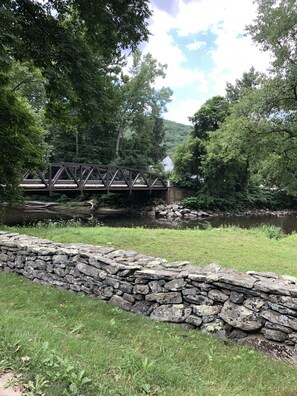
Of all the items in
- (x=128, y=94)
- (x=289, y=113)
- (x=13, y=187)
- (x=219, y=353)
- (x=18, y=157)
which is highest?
(x=128, y=94)

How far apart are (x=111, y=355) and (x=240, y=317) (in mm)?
1599

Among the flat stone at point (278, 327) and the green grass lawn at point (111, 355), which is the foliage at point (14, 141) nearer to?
the green grass lawn at point (111, 355)

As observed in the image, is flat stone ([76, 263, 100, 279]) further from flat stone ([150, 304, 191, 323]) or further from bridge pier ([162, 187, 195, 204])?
bridge pier ([162, 187, 195, 204])

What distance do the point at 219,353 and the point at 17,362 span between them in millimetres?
2038

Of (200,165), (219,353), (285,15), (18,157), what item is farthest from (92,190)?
(219,353)

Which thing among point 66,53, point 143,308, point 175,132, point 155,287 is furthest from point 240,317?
point 175,132

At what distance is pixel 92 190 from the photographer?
20578 millimetres

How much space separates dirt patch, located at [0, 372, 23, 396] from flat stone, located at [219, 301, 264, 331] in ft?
7.87

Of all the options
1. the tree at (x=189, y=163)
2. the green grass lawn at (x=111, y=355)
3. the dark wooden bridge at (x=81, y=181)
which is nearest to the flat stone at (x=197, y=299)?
the green grass lawn at (x=111, y=355)

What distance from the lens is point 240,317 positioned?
11.1 ft

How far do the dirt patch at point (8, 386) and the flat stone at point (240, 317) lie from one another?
2398 millimetres

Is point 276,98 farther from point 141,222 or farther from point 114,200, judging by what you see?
point 114,200

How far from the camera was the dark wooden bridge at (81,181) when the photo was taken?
17.0 m

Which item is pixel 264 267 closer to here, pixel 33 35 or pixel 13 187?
pixel 33 35
